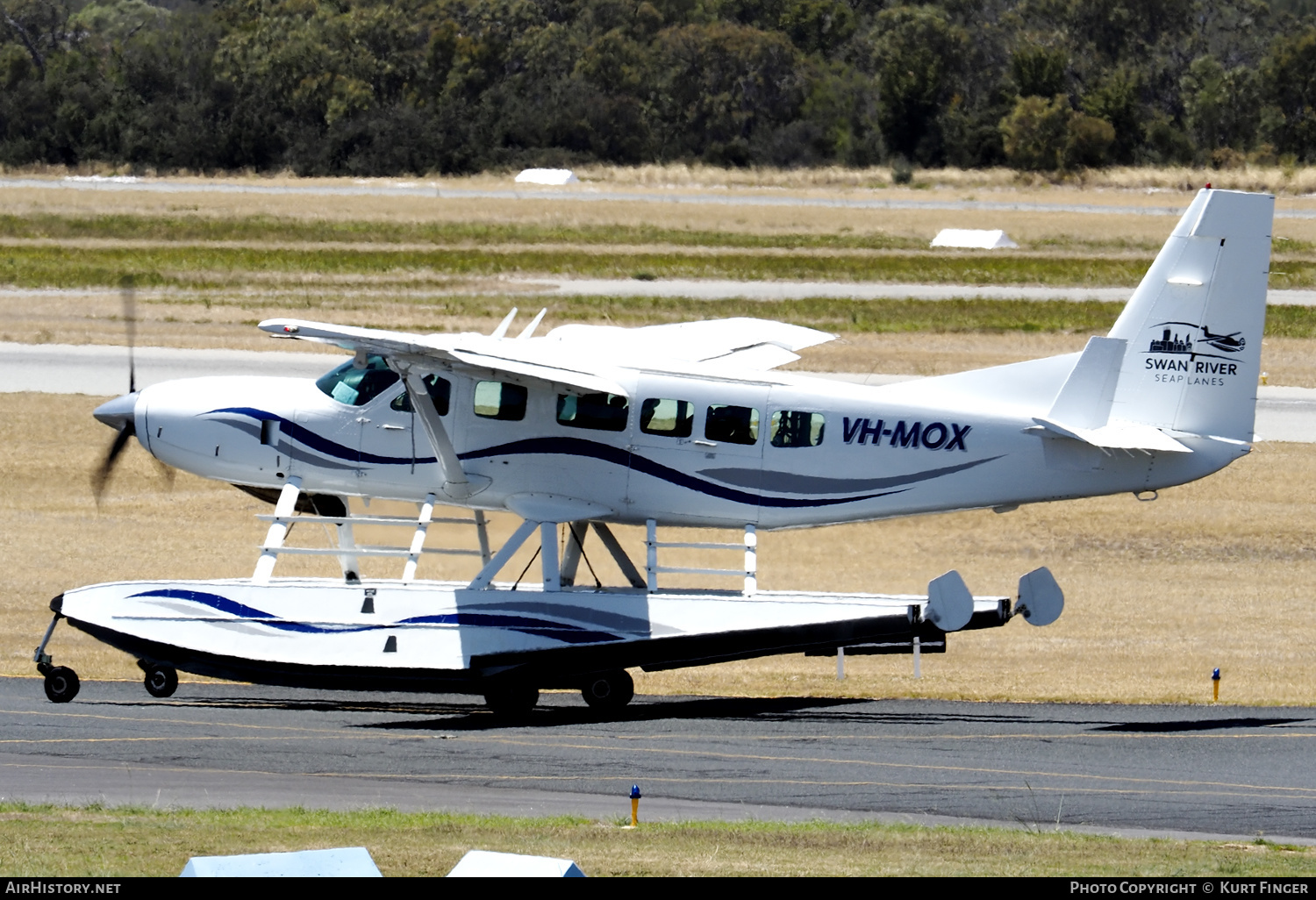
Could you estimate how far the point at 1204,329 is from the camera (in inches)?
702

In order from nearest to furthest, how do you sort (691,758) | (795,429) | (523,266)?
(691,758) < (795,429) < (523,266)

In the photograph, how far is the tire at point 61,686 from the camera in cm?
1767

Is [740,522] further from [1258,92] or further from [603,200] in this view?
[1258,92]

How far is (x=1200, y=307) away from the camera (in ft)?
58.6

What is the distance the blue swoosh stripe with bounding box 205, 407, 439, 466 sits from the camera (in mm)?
18859

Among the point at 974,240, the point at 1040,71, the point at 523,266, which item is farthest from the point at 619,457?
the point at 1040,71


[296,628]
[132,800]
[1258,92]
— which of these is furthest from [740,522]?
[1258,92]

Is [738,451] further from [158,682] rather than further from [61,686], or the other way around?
[61,686]

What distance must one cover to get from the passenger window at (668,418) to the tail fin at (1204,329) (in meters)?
4.17

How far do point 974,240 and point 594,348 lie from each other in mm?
47834

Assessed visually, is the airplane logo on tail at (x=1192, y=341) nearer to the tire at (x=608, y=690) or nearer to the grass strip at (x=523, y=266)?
the tire at (x=608, y=690)

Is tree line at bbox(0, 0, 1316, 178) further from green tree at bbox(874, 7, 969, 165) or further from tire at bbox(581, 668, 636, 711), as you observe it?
tire at bbox(581, 668, 636, 711)

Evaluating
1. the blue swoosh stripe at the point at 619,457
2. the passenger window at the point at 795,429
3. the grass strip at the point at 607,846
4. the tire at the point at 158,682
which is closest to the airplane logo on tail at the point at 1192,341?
the blue swoosh stripe at the point at 619,457

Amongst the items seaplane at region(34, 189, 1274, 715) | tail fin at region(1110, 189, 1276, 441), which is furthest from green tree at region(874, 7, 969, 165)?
seaplane at region(34, 189, 1274, 715)
